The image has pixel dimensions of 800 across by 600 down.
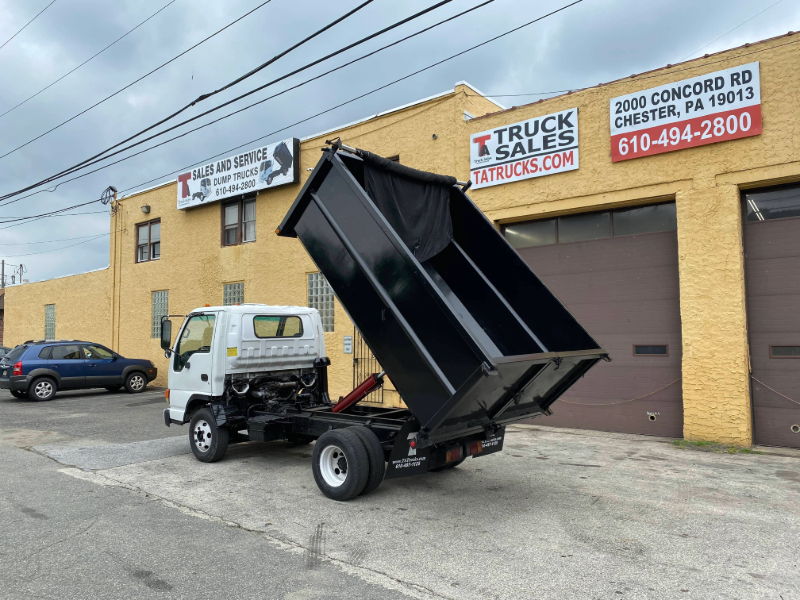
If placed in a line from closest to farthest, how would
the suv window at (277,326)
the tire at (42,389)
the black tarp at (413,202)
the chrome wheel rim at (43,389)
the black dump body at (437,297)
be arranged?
the black dump body at (437,297) < the black tarp at (413,202) < the suv window at (277,326) < the tire at (42,389) < the chrome wheel rim at (43,389)

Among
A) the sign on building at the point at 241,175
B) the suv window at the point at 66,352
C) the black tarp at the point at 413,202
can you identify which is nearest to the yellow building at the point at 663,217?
the sign on building at the point at 241,175

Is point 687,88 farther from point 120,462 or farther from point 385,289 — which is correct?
point 120,462

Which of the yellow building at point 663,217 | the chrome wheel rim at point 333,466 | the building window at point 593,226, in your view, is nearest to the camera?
the chrome wheel rim at point 333,466

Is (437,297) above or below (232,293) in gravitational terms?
below

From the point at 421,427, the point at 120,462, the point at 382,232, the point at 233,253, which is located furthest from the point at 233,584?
the point at 233,253

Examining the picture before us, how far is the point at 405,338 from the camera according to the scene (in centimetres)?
556

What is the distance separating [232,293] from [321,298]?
3.89 metres

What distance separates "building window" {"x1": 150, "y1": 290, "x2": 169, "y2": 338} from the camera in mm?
19973

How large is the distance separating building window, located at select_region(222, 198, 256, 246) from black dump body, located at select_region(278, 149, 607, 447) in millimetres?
10756

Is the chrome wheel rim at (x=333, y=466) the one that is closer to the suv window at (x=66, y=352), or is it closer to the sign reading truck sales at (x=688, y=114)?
the sign reading truck sales at (x=688, y=114)

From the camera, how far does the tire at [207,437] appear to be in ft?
26.0

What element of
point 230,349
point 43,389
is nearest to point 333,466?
point 230,349

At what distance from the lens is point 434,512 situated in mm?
5953

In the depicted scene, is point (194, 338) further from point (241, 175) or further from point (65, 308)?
point (65, 308)
